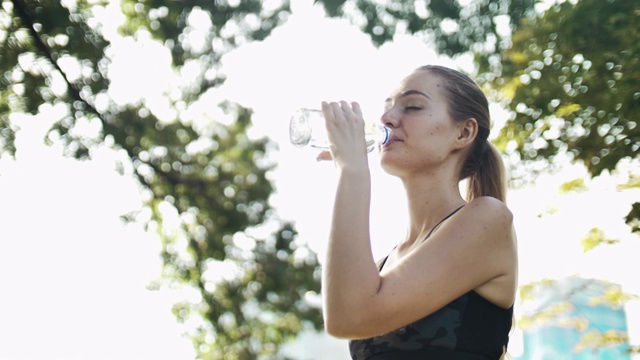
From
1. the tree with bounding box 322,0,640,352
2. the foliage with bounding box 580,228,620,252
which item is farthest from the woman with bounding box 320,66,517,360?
the foliage with bounding box 580,228,620,252

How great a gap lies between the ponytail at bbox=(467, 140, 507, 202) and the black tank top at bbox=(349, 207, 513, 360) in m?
0.40

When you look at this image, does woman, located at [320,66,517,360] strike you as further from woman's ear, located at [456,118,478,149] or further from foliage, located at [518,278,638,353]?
foliage, located at [518,278,638,353]

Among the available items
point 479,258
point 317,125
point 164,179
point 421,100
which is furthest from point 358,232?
point 164,179

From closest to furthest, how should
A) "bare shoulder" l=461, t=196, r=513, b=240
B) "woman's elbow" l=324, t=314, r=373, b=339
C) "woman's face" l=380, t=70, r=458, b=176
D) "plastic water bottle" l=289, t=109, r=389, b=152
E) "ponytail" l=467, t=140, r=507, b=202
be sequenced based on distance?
"woman's elbow" l=324, t=314, r=373, b=339, "bare shoulder" l=461, t=196, r=513, b=240, "woman's face" l=380, t=70, r=458, b=176, "ponytail" l=467, t=140, r=507, b=202, "plastic water bottle" l=289, t=109, r=389, b=152

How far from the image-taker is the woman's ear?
6.89 ft

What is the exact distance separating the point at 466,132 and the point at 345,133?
0.33 meters

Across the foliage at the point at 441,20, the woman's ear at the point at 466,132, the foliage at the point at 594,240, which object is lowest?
the woman's ear at the point at 466,132

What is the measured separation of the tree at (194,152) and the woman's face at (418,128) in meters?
4.80

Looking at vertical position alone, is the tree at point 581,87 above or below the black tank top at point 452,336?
above

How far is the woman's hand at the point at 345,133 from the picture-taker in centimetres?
192

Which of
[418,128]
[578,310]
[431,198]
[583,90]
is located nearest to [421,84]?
[418,128]

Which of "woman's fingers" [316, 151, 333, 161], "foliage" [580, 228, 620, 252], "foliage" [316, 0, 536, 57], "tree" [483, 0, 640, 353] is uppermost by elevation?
"foliage" [316, 0, 536, 57]

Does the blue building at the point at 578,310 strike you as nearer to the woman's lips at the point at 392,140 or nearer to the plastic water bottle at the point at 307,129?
the plastic water bottle at the point at 307,129

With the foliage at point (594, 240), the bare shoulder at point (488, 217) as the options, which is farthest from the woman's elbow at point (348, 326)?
the foliage at point (594, 240)
